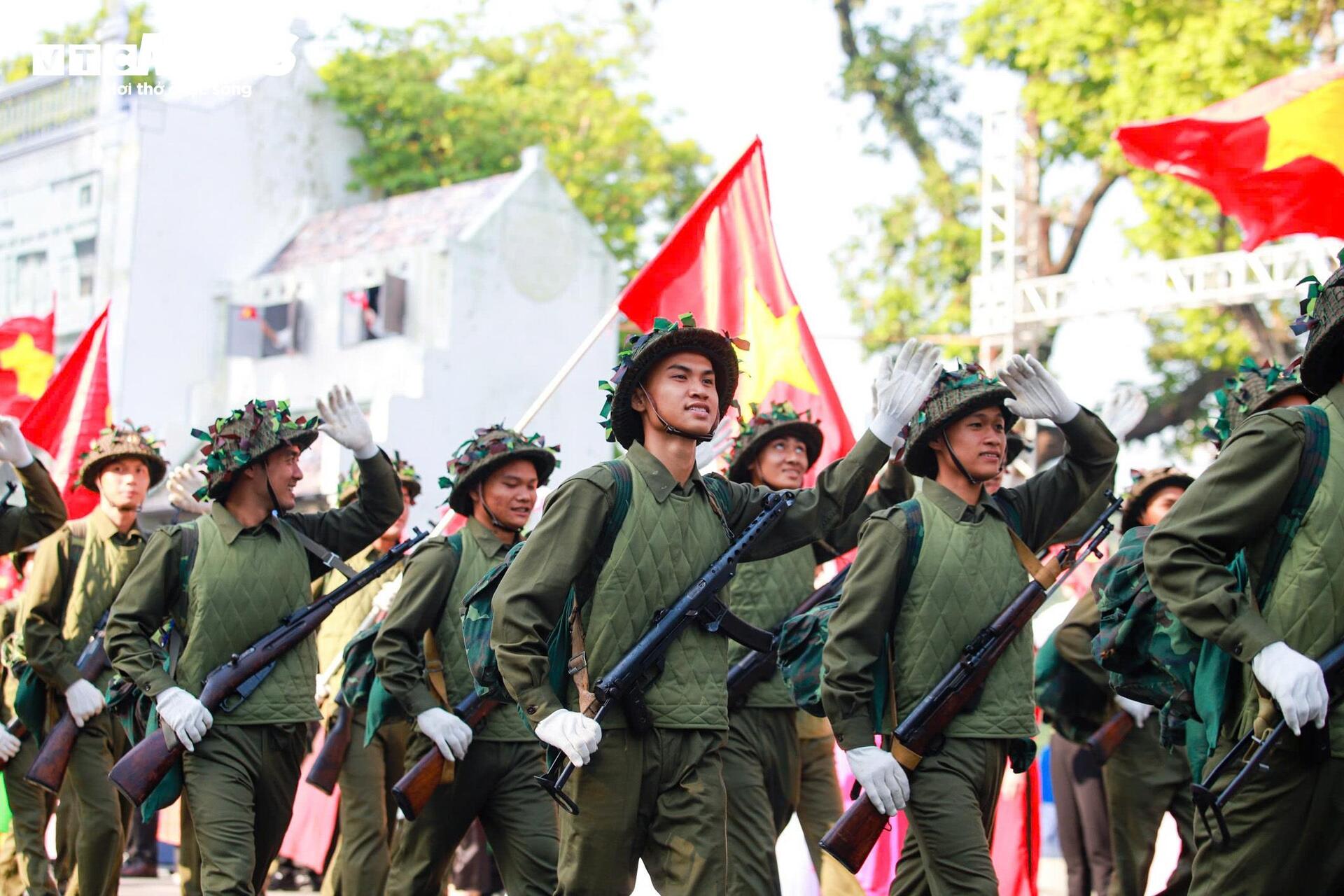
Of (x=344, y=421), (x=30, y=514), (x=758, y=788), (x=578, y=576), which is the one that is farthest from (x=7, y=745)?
(x=578, y=576)

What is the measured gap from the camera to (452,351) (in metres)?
32.2

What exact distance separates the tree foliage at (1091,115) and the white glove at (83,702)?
566 inches

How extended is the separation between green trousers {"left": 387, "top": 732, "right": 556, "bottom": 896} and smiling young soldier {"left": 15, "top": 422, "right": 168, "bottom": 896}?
84.8 inches

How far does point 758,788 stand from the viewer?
781 cm

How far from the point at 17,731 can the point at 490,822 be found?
368cm

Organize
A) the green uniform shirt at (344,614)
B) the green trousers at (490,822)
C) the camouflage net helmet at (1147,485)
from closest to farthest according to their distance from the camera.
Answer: the green trousers at (490,822) → the camouflage net helmet at (1147,485) → the green uniform shirt at (344,614)

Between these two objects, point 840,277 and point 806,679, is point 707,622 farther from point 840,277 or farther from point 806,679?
point 840,277

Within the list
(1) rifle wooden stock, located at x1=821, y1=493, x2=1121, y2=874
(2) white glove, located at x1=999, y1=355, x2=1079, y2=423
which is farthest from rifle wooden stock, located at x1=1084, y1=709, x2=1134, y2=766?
(2) white glove, located at x1=999, y1=355, x2=1079, y2=423

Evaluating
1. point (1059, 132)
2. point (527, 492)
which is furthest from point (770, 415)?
point (1059, 132)

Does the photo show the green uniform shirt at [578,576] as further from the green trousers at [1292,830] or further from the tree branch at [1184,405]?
the tree branch at [1184,405]

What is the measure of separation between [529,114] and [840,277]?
11264 mm

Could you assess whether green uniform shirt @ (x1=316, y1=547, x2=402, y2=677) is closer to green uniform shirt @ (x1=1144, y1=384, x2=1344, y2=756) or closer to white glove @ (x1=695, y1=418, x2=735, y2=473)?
white glove @ (x1=695, y1=418, x2=735, y2=473)

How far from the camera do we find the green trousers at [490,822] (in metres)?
7.59

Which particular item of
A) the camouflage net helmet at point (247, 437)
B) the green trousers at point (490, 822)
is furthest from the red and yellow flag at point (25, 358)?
the green trousers at point (490, 822)
